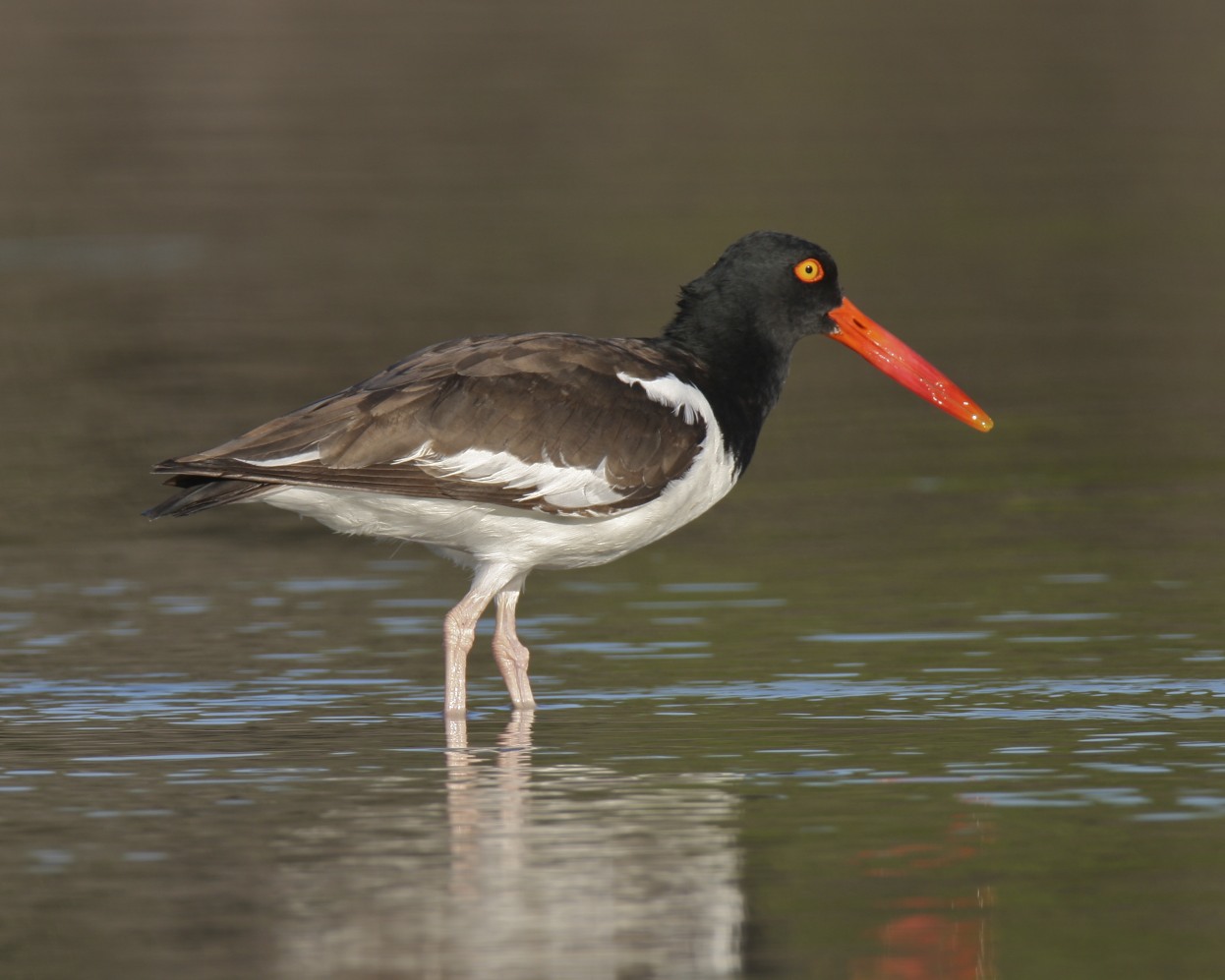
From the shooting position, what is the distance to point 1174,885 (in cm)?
767

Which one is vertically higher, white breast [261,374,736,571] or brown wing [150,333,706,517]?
brown wing [150,333,706,517]

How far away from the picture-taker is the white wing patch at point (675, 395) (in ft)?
35.5

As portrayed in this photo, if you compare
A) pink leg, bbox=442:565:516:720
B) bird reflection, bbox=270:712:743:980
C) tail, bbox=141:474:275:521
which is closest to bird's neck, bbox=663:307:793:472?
pink leg, bbox=442:565:516:720

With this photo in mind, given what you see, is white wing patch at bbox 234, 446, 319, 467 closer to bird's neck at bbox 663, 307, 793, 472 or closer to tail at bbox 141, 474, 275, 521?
tail at bbox 141, 474, 275, 521

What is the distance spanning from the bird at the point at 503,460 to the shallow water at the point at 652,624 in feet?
2.00

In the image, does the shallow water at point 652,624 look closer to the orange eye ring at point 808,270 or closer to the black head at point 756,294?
the black head at point 756,294

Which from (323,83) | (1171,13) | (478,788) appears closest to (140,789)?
(478,788)

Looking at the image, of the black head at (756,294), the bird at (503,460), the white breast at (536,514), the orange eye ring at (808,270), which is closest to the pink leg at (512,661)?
the bird at (503,460)

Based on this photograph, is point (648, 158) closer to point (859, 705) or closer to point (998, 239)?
point (998, 239)

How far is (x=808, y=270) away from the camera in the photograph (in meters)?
11.9

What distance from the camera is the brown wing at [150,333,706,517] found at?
10.2 metres

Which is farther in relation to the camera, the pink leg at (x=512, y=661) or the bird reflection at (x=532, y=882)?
the pink leg at (x=512, y=661)

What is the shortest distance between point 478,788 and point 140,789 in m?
1.19

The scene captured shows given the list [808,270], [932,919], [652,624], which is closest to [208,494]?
[652,624]
